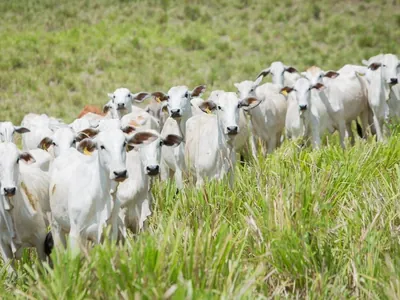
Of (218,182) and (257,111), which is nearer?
(218,182)

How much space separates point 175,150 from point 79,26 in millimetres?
20898

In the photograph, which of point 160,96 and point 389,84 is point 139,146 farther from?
point 389,84

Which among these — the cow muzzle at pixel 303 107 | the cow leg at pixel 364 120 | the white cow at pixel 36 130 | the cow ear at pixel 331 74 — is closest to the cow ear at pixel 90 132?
the white cow at pixel 36 130

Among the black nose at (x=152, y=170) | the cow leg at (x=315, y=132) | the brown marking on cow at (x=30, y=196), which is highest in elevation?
the black nose at (x=152, y=170)

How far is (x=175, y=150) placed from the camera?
976 cm

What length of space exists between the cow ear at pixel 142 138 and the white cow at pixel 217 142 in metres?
1.70

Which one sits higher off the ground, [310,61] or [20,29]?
[20,29]

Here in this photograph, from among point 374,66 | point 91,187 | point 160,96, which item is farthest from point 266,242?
point 374,66

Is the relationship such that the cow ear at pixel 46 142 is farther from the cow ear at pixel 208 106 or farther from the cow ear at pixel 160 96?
the cow ear at pixel 160 96

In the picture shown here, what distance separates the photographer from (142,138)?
6.98 m

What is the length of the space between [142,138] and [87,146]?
0.64 m

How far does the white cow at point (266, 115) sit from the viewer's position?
12.2 metres

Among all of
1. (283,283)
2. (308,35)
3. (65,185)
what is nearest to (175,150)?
(65,185)

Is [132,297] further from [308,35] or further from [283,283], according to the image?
[308,35]
